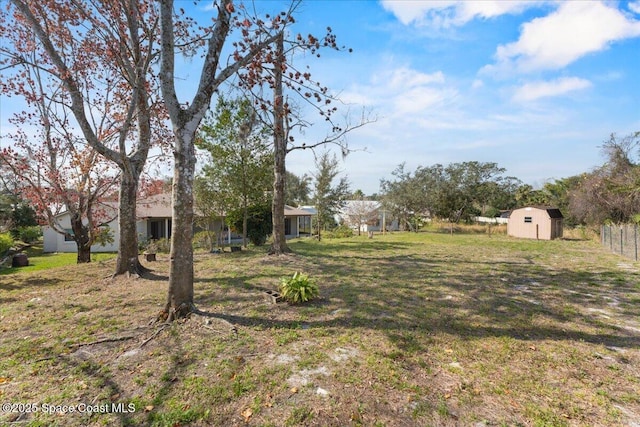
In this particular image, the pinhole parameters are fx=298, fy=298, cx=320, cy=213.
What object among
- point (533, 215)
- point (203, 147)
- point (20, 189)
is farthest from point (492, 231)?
point (20, 189)

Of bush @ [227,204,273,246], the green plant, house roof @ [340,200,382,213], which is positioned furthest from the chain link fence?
house roof @ [340,200,382,213]

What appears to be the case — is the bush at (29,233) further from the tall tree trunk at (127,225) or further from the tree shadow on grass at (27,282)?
the tall tree trunk at (127,225)

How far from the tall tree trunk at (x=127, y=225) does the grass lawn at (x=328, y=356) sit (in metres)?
0.53

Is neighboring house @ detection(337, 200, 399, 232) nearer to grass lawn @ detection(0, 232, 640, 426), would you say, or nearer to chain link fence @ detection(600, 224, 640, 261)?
chain link fence @ detection(600, 224, 640, 261)

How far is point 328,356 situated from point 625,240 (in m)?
13.2

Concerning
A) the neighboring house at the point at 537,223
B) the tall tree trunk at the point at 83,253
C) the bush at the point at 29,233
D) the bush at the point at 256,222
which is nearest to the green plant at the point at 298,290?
the bush at the point at 256,222

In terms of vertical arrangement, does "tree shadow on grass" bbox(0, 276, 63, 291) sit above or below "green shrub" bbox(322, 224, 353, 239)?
below

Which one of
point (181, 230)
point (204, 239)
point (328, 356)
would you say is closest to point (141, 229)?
point (204, 239)

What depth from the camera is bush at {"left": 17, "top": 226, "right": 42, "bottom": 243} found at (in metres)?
21.5

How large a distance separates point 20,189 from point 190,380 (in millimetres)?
12121

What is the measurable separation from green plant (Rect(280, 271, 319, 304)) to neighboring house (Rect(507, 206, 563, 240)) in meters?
19.0

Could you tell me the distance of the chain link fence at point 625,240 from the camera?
390 inches

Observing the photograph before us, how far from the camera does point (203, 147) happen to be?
12.3 metres

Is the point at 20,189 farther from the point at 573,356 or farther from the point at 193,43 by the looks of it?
the point at 573,356
